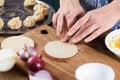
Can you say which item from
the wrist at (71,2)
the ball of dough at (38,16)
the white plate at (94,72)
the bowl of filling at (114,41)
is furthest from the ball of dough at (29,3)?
the white plate at (94,72)

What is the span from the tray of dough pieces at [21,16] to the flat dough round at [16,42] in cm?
7

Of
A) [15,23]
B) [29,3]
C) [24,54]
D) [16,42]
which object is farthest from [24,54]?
[29,3]

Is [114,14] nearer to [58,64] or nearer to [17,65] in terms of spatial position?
[58,64]

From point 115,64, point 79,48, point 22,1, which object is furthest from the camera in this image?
point 22,1

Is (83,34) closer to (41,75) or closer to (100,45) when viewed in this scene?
(100,45)

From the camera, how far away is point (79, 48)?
1.21 meters

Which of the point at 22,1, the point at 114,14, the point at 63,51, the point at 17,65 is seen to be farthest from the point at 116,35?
the point at 22,1

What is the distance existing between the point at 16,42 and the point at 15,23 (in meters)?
0.11

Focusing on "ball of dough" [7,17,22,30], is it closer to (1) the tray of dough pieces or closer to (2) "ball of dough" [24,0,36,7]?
(1) the tray of dough pieces

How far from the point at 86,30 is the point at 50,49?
172 millimetres

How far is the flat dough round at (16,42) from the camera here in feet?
3.97

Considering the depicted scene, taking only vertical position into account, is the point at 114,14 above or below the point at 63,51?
above

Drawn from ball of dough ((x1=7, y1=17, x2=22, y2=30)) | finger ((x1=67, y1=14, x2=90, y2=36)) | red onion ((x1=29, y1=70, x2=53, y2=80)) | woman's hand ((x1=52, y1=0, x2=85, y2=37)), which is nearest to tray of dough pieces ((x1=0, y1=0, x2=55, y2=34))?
ball of dough ((x1=7, y1=17, x2=22, y2=30))

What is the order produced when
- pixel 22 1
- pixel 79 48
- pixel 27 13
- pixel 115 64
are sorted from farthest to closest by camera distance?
pixel 22 1 < pixel 27 13 < pixel 79 48 < pixel 115 64
